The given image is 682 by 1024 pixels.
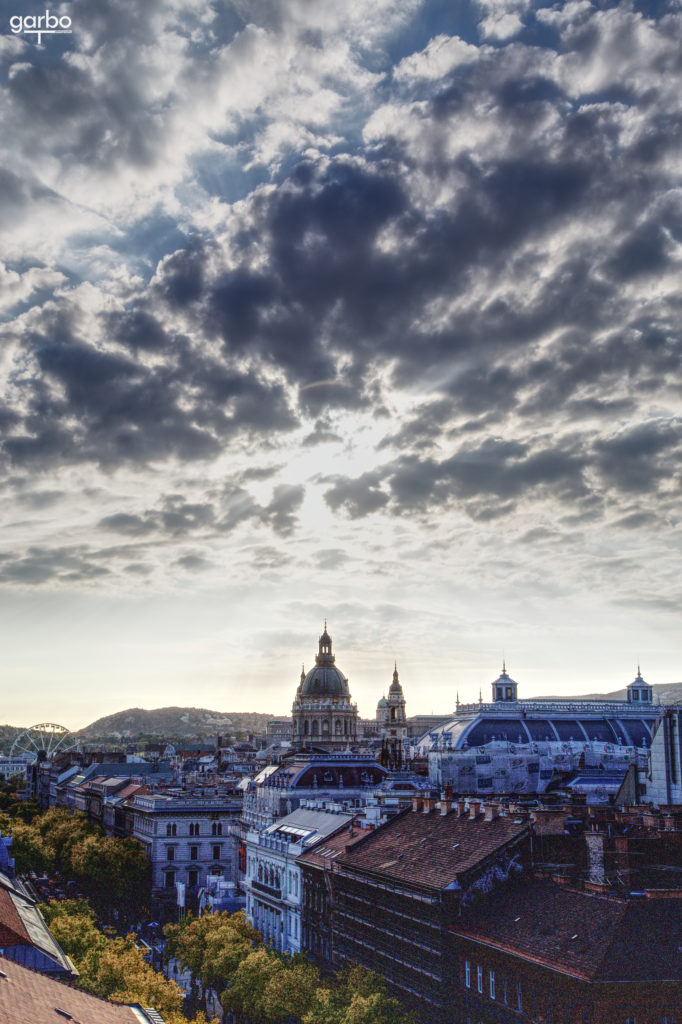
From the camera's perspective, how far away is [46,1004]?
34.8m

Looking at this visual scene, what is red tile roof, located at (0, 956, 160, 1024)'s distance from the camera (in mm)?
31312

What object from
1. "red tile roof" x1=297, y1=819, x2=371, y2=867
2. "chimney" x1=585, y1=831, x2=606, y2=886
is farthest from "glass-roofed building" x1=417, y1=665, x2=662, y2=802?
"chimney" x1=585, y1=831, x2=606, y2=886

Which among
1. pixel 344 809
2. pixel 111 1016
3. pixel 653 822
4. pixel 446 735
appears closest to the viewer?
pixel 111 1016

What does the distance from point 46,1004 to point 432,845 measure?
32.3 m

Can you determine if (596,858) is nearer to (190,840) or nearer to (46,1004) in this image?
(46,1004)

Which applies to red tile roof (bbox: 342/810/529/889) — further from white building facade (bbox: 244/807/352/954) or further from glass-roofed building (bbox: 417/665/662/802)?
glass-roofed building (bbox: 417/665/662/802)

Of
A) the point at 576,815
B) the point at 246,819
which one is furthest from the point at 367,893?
the point at 246,819

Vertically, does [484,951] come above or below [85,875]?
above

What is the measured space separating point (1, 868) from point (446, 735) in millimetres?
84820

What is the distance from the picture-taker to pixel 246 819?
414 feet

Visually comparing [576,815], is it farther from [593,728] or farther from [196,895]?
[593,728]

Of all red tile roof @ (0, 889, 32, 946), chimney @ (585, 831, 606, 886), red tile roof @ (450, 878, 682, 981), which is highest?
chimney @ (585, 831, 606, 886)

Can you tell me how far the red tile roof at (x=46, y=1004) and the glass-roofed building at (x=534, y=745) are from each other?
99.3 metres

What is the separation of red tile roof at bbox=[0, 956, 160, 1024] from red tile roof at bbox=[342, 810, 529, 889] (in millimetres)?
19871
